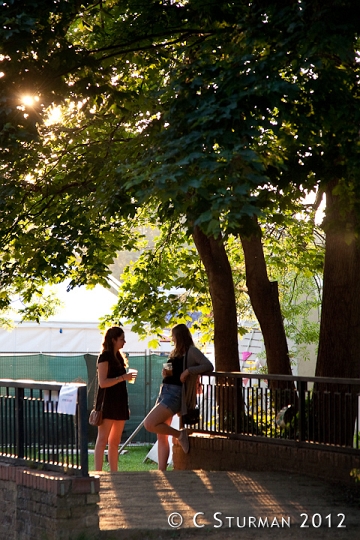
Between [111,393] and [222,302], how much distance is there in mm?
3514

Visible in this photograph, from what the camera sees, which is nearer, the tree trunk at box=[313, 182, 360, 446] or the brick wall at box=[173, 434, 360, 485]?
the brick wall at box=[173, 434, 360, 485]

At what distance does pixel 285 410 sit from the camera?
1144cm

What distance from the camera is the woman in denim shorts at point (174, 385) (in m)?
11.3

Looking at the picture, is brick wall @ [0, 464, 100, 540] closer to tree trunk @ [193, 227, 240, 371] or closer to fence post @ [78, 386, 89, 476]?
fence post @ [78, 386, 89, 476]

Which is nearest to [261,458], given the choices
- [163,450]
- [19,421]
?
[163,450]

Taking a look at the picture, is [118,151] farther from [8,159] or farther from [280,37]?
[280,37]

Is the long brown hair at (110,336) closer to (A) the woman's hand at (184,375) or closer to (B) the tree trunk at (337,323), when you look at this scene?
(A) the woman's hand at (184,375)

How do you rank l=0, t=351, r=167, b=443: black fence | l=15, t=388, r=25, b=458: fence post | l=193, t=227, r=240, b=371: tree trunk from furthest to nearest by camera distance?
l=0, t=351, r=167, b=443: black fence
l=193, t=227, r=240, b=371: tree trunk
l=15, t=388, r=25, b=458: fence post

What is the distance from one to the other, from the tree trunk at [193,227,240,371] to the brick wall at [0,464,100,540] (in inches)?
254

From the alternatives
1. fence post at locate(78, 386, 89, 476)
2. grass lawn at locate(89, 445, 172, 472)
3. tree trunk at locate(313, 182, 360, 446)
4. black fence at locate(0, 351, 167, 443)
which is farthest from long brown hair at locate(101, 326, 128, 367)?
black fence at locate(0, 351, 167, 443)

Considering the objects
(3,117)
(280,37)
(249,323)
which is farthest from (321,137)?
(249,323)

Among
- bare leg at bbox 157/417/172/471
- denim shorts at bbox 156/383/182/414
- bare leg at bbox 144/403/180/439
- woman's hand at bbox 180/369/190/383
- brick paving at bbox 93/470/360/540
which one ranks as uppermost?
woman's hand at bbox 180/369/190/383

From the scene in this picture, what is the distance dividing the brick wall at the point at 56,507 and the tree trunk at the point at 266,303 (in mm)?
6220

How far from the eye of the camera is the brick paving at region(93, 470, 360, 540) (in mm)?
7926
